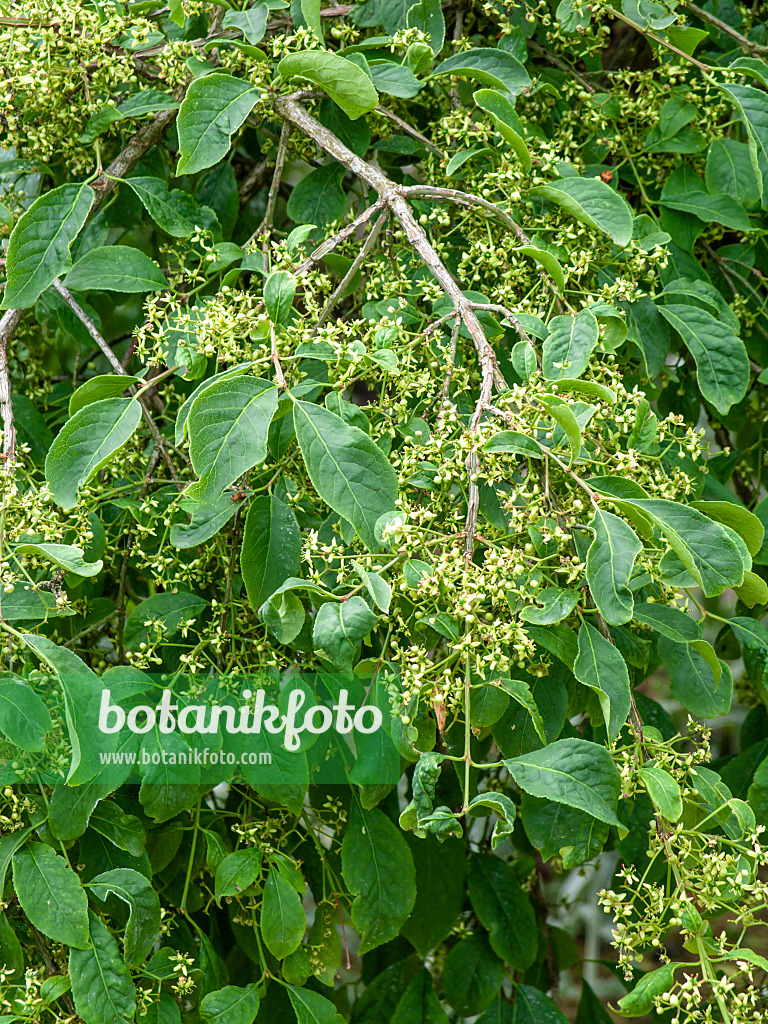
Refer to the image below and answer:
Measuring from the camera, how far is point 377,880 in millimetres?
1240

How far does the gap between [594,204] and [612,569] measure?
0.54m

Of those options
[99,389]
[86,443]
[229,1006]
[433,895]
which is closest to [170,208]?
[99,389]

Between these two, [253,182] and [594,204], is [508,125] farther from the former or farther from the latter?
[253,182]

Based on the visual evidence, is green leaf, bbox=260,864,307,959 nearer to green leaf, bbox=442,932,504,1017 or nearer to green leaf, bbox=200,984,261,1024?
green leaf, bbox=200,984,261,1024

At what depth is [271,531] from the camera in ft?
3.46

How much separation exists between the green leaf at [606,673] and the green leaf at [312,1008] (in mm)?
588

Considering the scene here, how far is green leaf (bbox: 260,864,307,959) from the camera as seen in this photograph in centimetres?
111

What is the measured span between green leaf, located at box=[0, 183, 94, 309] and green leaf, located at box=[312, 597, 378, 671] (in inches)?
24.6

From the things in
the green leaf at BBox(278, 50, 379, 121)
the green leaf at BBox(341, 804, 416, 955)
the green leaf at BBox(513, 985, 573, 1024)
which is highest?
the green leaf at BBox(278, 50, 379, 121)

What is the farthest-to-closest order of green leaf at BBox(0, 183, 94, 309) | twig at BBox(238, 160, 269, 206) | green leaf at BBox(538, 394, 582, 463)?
twig at BBox(238, 160, 269, 206) < green leaf at BBox(0, 183, 94, 309) < green leaf at BBox(538, 394, 582, 463)

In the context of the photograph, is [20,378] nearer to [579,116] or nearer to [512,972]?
[579,116]

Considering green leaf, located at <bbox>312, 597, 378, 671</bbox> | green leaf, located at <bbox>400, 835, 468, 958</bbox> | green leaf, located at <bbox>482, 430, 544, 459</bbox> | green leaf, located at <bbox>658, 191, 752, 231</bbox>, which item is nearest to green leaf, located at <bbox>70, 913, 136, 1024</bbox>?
green leaf, located at <bbox>312, 597, 378, 671</bbox>

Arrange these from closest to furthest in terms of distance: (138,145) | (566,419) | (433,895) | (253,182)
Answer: (566,419) < (138,145) < (433,895) < (253,182)

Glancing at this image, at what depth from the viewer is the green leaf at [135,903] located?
1.05 meters
